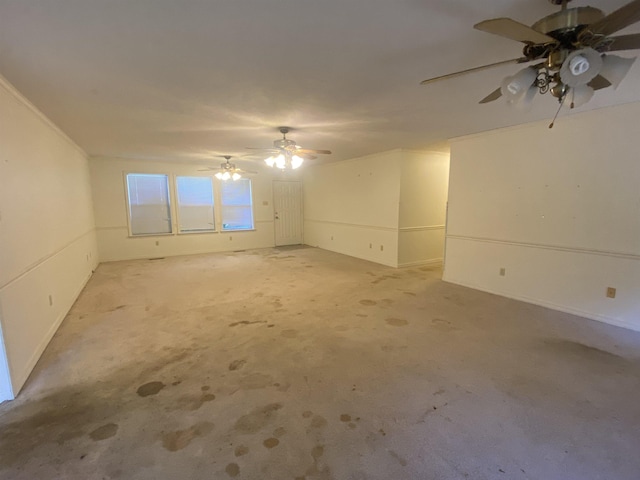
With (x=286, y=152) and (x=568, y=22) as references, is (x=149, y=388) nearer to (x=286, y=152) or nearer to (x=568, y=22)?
(x=286, y=152)

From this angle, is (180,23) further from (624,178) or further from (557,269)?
(557,269)

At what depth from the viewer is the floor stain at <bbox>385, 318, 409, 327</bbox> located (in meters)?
3.40

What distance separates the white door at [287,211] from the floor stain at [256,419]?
7156mm

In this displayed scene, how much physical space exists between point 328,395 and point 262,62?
2.48 meters

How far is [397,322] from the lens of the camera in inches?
136

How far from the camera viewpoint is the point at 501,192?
4.37 meters

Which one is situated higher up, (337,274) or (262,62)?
(262,62)

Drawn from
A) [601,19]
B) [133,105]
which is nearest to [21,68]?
[133,105]

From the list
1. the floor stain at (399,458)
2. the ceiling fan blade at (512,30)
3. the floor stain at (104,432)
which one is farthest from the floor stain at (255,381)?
the ceiling fan blade at (512,30)

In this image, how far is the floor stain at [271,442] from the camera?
176 centimetres

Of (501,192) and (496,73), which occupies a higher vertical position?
(496,73)

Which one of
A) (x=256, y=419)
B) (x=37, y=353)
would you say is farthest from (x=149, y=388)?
(x=37, y=353)

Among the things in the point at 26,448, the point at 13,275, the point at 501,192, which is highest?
the point at 501,192

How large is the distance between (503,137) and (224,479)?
4942 mm
